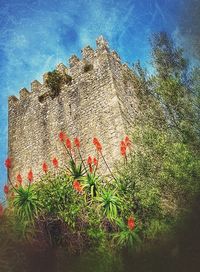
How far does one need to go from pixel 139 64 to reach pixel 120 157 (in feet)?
16.2

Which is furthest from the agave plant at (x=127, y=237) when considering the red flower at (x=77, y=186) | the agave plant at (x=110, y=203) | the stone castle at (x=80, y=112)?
the stone castle at (x=80, y=112)

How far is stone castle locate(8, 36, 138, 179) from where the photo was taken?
16.3m

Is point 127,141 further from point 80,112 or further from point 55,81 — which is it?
point 55,81

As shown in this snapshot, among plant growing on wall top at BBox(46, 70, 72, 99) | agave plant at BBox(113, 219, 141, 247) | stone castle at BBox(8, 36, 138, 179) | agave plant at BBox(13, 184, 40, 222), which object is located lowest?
agave plant at BBox(113, 219, 141, 247)

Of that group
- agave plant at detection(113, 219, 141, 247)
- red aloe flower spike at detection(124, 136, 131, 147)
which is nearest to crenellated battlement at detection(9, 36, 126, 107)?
red aloe flower spike at detection(124, 136, 131, 147)

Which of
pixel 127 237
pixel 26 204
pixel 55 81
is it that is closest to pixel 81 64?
pixel 55 81

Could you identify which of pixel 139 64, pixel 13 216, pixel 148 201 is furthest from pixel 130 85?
pixel 13 216

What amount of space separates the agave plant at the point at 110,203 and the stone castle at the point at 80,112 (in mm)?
2846

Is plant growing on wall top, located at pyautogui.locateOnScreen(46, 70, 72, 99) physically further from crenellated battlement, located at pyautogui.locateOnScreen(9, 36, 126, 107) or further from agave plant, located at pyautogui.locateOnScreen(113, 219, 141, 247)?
agave plant, located at pyautogui.locateOnScreen(113, 219, 141, 247)

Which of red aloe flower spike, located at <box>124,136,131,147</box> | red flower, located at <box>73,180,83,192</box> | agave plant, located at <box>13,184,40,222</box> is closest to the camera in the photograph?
agave plant, located at <box>13,184,40,222</box>

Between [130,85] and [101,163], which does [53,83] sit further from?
[101,163]

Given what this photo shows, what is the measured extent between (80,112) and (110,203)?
6199 millimetres

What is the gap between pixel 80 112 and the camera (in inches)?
688

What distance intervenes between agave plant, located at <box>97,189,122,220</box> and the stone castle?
112 inches
